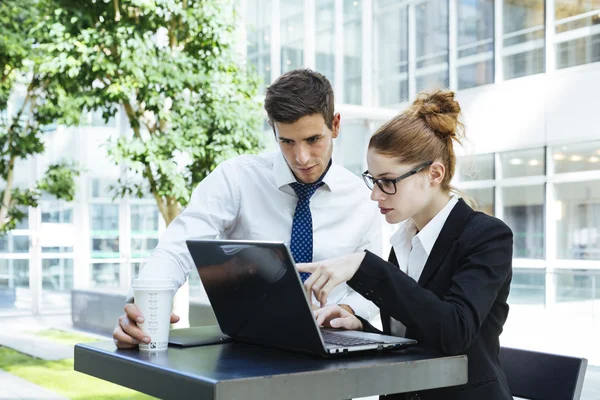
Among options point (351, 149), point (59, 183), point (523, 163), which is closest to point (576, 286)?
point (523, 163)

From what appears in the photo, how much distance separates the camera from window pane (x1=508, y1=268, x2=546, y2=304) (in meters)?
8.82

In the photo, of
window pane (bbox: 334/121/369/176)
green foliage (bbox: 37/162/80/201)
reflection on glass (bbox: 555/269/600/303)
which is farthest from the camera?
window pane (bbox: 334/121/369/176)

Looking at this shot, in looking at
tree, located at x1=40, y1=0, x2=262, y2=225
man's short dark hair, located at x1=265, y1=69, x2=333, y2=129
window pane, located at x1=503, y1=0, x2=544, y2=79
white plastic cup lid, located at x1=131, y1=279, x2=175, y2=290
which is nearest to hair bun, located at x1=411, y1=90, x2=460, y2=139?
man's short dark hair, located at x1=265, y1=69, x2=333, y2=129

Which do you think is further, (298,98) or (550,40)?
(550,40)

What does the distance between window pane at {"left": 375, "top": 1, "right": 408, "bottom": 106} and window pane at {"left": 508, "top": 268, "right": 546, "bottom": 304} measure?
3.73 metres

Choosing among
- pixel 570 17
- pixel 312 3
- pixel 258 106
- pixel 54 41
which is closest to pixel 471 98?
pixel 570 17

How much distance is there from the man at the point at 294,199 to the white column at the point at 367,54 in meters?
9.98

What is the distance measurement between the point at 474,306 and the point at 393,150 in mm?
378

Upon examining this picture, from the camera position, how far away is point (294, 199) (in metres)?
2.27

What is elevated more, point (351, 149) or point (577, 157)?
point (351, 149)

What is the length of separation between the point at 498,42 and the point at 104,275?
6.87m

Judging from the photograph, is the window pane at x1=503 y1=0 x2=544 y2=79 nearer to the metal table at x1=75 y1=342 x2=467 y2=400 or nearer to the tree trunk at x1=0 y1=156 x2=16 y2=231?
the tree trunk at x1=0 y1=156 x2=16 y2=231

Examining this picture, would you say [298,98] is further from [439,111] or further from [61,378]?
[61,378]

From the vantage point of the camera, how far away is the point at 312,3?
1154 centimetres
